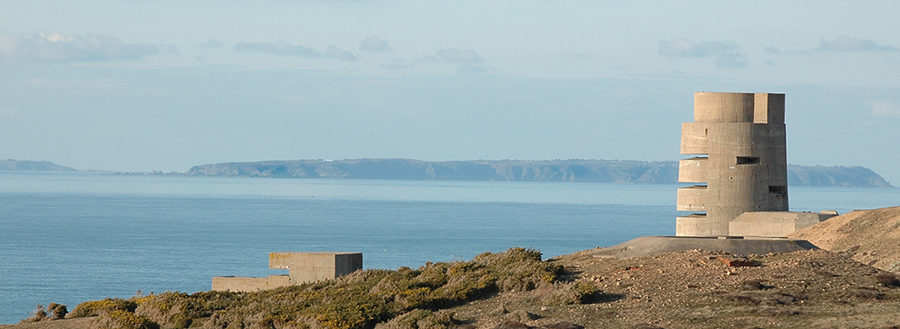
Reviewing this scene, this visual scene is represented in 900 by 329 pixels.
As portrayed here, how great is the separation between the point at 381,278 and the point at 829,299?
28.9 ft

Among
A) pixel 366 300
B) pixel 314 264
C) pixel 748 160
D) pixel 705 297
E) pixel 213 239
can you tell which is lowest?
pixel 213 239

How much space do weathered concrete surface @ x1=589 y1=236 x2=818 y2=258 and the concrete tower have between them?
1249 centimetres

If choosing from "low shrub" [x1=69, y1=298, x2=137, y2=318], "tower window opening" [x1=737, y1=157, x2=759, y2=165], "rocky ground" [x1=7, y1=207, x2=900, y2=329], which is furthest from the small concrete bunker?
"tower window opening" [x1=737, y1=157, x2=759, y2=165]

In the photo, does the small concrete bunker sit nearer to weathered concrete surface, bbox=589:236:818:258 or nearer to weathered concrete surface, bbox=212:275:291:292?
weathered concrete surface, bbox=212:275:291:292

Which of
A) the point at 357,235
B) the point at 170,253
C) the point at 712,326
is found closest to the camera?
the point at 712,326

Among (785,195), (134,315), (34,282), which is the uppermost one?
(785,195)

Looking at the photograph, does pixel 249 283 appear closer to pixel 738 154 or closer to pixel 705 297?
pixel 705 297

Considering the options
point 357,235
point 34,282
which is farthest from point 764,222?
point 357,235

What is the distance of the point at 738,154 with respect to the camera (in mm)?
34094

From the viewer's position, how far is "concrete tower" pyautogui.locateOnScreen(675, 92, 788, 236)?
112ft

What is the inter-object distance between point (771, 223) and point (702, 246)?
1329cm

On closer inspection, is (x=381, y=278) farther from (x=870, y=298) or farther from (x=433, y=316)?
(x=870, y=298)

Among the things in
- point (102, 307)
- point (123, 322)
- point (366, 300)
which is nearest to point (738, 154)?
point (366, 300)

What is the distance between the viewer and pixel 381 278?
2117 centimetres
